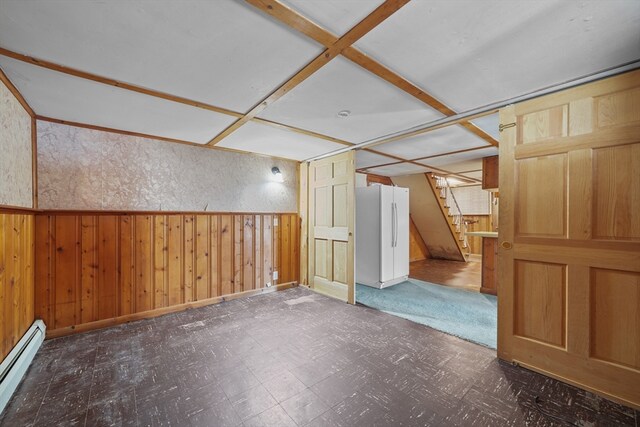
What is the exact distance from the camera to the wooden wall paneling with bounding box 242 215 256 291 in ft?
13.3

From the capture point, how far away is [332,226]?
4.10m

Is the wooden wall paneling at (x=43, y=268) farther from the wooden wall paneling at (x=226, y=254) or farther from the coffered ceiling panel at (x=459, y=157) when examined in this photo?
the coffered ceiling panel at (x=459, y=157)

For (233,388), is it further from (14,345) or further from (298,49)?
(298,49)

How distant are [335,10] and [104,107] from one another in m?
2.35

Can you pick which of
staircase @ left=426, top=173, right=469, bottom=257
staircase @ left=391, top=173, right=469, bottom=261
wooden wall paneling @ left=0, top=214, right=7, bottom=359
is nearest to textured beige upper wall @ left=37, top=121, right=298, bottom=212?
wooden wall paneling @ left=0, top=214, right=7, bottom=359

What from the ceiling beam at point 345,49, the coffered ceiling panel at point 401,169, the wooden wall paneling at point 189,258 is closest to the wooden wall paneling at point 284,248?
the wooden wall paneling at point 189,258

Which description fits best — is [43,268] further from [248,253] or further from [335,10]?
[335,10]

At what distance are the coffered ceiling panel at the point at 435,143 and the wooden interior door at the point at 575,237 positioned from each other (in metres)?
0.95

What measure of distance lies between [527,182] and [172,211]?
385 cm

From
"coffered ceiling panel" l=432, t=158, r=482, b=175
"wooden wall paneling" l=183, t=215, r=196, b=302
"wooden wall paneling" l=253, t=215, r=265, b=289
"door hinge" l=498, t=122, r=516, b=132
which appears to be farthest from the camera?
"coffered ceiling panel" l=432, t=158, r=482, b=175

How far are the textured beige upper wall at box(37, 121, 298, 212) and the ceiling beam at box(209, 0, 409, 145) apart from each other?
155 cm

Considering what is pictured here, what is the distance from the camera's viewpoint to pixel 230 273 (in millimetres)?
3896

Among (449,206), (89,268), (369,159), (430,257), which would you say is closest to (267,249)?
(89,268)

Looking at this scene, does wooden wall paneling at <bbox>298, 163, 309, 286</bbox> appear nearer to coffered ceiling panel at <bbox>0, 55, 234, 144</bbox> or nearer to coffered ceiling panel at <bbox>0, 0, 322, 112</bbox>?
coffered ceiling panel at <bbox>0, 55, 234, 144</bbox>
